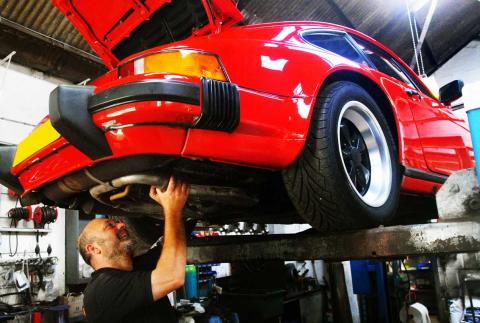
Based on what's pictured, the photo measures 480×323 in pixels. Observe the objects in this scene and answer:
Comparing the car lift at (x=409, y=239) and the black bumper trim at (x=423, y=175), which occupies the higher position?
the black bumper trim at (x=423, y=175)

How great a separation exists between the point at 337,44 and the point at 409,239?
127 centimetres

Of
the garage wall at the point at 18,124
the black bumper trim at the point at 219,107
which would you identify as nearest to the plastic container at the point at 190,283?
the garage wall at the point at 18,124

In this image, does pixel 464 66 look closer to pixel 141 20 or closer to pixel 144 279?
pixel 141 20

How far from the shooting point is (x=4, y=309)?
13.0 ft

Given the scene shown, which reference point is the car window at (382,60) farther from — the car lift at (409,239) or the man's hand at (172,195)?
the man's hand at (172,195)

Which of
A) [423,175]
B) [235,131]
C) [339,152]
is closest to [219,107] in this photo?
[235,131]

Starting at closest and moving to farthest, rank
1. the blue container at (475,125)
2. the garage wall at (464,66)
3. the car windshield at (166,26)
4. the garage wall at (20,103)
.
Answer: the blue container at (475,125)
the car windshield at (166,26)
the garage wall at (20,103)
the garage wall at (464,66)

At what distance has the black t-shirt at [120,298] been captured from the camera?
Result: 66.5 inches

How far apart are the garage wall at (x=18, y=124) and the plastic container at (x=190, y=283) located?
1.78m

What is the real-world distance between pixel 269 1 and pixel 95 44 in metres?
3.57

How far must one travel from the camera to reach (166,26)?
2504mm

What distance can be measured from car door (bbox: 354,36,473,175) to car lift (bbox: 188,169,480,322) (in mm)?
948

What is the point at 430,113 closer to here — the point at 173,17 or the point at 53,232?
the point at 173,17

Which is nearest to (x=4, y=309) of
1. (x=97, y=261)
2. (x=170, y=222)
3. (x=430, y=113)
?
(x=97, y=261)
